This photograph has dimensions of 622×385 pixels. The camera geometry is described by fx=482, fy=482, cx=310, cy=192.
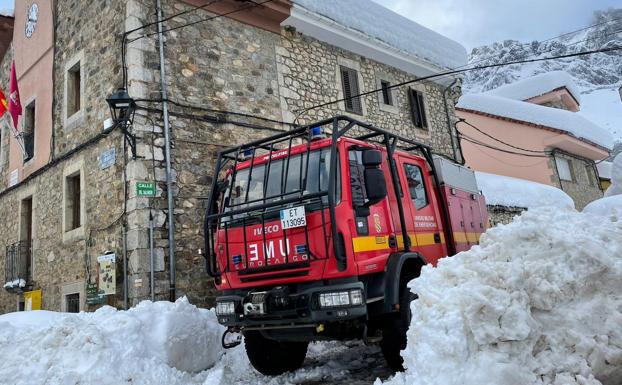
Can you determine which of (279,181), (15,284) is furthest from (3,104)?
(279,181)

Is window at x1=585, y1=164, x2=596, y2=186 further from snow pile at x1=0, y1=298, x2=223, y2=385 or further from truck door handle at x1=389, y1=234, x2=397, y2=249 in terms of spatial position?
snow pile at x1=0, y1=298, x2=223, y2=385

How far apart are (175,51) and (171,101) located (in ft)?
3.45

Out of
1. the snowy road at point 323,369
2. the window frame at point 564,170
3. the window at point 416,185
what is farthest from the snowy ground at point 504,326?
the window frame at point 564,170

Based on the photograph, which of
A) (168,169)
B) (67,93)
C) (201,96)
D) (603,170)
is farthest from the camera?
(603,170)

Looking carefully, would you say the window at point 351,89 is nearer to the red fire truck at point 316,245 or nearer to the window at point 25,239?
the red fire truck at point 316,245

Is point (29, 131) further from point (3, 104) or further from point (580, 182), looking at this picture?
point (580, 182)

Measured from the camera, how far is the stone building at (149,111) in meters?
7.86

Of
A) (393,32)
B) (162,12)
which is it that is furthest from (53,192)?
(393,32)

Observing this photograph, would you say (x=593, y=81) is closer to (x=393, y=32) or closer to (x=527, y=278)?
(x=393, y=32)

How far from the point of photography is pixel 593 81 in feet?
316

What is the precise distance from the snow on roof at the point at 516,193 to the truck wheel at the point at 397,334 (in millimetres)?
10921

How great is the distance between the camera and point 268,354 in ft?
18.7

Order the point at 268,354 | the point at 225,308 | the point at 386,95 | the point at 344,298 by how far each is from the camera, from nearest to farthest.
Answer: the point at 344,298
the point at 225,308
the point at 268,354
the point at 386,95

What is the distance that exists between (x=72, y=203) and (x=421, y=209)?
7.13 meters
